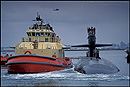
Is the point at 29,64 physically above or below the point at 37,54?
below

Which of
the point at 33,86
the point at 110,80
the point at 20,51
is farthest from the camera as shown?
the point at 20,51

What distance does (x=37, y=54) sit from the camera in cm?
2211

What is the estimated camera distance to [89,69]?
17891 millimetres

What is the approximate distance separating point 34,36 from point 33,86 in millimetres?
10441

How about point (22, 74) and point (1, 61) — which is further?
point (1, 61)

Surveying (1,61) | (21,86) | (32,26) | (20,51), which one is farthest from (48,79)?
(1,61)

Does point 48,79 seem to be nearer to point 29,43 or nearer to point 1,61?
point 29,43

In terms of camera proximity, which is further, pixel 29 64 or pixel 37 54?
pixel 37 54

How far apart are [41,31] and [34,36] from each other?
1047 mm

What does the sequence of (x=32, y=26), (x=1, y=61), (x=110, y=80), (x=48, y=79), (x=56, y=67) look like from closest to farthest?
(x=110, y=80), (x=48, y=79), (x=56, y=67), (x=32, y=26), (x=1, y=61)

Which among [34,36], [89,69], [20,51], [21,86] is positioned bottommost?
[21,86]

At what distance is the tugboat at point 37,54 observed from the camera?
18.6 m

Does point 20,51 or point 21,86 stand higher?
point 20,51

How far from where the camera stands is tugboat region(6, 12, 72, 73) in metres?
18.6
